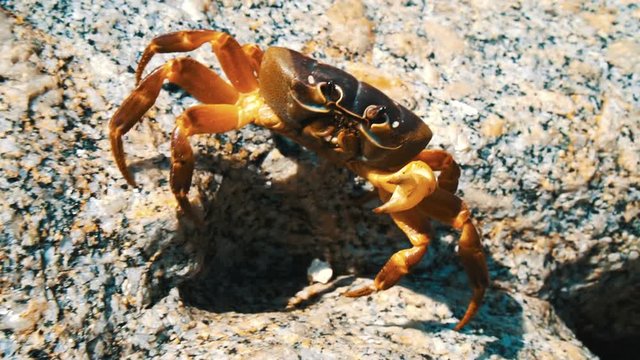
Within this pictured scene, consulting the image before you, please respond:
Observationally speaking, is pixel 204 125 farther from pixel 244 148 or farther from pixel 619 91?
pixel 619 91

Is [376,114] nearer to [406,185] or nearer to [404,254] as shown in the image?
[406,185]

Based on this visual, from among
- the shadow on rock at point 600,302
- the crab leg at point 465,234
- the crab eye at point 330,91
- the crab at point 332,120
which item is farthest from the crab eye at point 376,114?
the shadow on rock at point 600,302

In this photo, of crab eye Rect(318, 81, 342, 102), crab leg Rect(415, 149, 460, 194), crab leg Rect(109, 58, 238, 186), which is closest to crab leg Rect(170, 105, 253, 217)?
crab leg Rect(109, 58, 238, 186)

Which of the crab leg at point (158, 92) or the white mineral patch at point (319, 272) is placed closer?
the crab leg at point (158, 92)

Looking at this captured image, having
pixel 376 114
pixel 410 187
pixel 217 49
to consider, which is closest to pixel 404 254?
pixel 410 187

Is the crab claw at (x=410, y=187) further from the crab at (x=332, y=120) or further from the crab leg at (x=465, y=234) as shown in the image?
the crab leg at (x=465, y=234)

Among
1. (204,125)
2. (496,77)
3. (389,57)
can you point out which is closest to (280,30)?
(389,57)
